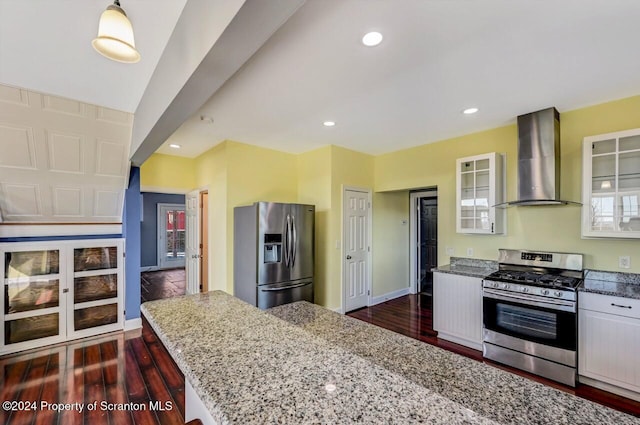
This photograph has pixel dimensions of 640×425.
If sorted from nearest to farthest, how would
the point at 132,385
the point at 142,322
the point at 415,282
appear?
the point at 132,385 → the point at 142,322 → the point at 415,282

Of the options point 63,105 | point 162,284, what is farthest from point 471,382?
point 162,284

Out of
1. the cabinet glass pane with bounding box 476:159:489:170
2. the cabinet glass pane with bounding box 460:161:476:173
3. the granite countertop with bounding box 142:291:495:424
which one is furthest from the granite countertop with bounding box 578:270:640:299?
the granite countertop with bounding box 142:291:495:424

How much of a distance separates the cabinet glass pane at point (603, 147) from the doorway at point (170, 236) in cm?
933

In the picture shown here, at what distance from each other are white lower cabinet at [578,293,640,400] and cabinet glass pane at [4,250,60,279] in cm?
569

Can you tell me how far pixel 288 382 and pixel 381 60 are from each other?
208cm

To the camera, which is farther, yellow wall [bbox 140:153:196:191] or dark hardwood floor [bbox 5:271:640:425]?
yellow wall [bbox 140:153:196:191]

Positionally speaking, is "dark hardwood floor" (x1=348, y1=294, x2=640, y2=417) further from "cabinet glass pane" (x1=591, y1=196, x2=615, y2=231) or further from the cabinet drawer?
"cabinet glass pane" (x1=591, y1=196, x2=615, y2=231)

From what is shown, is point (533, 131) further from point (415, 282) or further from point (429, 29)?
point (415, 282)

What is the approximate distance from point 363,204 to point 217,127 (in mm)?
2582

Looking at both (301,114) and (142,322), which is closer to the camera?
(301,114)

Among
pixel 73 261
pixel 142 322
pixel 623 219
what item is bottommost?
pixel 142 322

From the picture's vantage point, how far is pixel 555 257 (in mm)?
3039

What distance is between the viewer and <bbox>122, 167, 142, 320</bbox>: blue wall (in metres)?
3.81

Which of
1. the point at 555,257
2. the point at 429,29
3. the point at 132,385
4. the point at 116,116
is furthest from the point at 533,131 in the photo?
the point at 132,385
